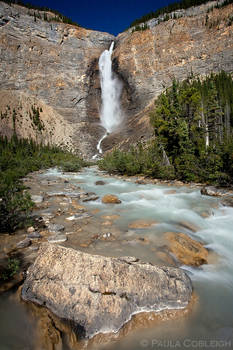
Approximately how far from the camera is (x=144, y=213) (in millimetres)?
4973

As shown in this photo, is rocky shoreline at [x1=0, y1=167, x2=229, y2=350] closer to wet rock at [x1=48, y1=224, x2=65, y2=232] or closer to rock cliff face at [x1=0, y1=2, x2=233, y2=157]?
wet rock at [x1=48, y1=224, x2=65, y2=232]

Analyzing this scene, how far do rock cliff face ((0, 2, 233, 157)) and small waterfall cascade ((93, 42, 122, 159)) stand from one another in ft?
4.98

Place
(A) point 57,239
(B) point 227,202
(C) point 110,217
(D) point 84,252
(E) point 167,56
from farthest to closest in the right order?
(E) point 167,56 < (B) point 227,202 < (C) point 110,217 < (A) point 57,239 < (D) point 84,252

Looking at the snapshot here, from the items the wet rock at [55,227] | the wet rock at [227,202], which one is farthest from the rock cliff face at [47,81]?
the wet rock at [55,227]

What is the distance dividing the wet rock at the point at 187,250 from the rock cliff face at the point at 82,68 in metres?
30.5

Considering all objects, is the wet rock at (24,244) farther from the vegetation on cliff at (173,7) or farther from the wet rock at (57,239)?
the vegetation on cliff at (173,7)

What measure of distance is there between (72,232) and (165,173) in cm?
739

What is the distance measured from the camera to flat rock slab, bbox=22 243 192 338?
1.62 m

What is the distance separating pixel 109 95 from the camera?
44.9 meters

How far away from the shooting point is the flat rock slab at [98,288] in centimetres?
162

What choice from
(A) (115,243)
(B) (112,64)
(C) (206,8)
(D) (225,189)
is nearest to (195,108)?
(D) (225,189)

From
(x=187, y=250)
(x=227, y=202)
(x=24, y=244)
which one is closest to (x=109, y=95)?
(x=227, y=202)

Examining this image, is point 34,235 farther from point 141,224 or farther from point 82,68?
point 82,68

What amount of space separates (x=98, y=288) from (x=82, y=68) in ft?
166
